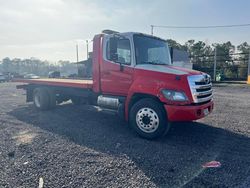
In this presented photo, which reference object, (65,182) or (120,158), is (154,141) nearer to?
(120,158)

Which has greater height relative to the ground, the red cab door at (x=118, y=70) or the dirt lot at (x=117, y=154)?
the red cab door at (x=118, y=70)

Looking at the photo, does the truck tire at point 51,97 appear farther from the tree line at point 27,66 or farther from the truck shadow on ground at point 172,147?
the tree line at point 27,66

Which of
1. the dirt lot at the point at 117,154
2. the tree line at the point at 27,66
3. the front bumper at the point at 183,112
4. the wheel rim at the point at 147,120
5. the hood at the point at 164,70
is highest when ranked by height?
the tree line at the point at 27,66

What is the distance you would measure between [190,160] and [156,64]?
9.06 feet

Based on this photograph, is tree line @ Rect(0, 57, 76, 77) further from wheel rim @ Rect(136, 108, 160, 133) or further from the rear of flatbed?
wheel rim @ Rect(136, 108, 160, 133)

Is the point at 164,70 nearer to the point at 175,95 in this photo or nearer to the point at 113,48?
the point at 175,95

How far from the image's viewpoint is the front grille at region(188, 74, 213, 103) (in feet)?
16.5

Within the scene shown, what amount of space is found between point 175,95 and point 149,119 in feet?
3.04

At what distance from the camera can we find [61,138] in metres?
5.64

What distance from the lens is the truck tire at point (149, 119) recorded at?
528 cm

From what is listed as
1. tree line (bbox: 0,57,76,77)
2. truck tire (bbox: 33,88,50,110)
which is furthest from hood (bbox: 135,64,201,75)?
tree line (bbox: 0,57,76,77)

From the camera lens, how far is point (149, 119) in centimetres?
543

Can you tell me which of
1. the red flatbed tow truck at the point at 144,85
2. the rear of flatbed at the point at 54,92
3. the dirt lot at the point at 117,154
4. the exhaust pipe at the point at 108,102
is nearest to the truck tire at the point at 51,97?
the rear of flatbed at the point at 54,92

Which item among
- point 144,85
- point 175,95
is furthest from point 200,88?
point 144,85
